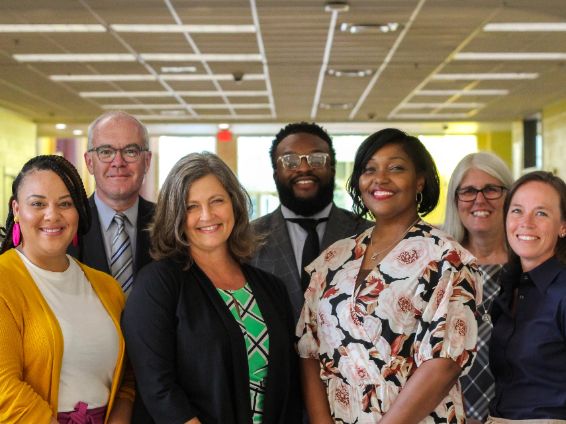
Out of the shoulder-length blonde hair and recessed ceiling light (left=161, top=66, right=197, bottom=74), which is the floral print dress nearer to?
the shoulder-length blonde hair

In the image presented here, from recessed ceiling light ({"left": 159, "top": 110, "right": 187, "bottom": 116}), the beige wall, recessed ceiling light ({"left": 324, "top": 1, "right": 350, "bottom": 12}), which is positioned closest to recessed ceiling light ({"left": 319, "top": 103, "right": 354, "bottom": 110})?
recessed ceiling light ({"left": 159, "top": 110, "right": 187, "bottom": 116})

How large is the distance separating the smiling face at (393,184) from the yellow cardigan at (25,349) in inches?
45.5

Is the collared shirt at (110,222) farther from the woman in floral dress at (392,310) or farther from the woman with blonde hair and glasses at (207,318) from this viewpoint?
the woman in floral dress at (392,310)

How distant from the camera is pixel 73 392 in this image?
2502 mm

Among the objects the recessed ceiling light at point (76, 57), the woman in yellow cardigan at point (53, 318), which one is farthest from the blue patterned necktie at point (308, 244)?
the recessed ceiling light at point (76, 57)

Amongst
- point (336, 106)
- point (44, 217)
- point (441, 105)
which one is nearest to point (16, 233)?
point (44, 217)

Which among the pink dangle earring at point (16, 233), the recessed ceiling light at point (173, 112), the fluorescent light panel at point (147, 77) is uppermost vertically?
the fluorescent light panel at point (147, 77)

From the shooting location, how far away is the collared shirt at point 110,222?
329 centimetres

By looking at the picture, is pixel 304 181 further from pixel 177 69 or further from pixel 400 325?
pixel 177 69

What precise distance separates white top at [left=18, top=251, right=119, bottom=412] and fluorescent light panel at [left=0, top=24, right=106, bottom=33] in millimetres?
8413

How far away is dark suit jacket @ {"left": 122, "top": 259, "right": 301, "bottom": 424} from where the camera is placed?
8.11 ft

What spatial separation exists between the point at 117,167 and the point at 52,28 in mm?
7989

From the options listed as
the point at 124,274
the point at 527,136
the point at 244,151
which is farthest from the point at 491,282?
the point at 244,151

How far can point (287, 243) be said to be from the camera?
369cm
